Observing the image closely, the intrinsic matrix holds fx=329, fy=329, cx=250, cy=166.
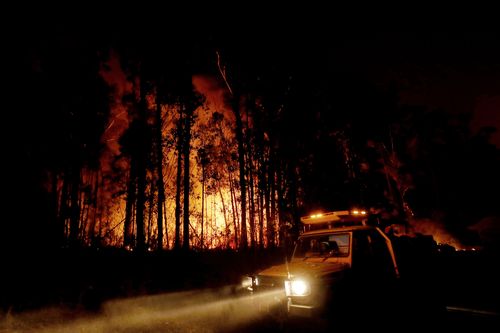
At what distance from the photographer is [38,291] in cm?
838

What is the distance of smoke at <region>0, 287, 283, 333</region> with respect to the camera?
6.60 m

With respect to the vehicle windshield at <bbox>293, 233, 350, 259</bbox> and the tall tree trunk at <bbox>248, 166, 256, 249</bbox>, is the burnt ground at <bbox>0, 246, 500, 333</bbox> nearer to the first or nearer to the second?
the vehicle windshield at <bbox>293, 233, 350, 259</bbox>

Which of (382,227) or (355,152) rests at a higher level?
(355,152)

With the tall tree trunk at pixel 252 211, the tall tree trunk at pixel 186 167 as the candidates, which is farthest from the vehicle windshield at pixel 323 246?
the tall tree trunk at pixel 252 211

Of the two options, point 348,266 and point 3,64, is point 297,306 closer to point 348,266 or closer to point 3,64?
point 348,266

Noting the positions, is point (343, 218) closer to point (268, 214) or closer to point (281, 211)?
point (268, 214)

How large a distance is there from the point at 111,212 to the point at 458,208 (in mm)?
28919

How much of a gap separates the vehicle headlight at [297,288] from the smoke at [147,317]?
0.29m

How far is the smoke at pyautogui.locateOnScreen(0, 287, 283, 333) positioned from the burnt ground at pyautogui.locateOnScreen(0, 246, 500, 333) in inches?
0.8

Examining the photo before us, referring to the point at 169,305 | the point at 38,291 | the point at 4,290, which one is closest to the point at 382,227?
the point at 169,305

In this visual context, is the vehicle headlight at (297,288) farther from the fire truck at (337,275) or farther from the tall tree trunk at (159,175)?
the tall tree trunk at (159,175)

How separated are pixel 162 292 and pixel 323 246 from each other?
6303 mm

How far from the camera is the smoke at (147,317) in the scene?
6598mm

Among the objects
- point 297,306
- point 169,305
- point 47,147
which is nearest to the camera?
point 297,306
